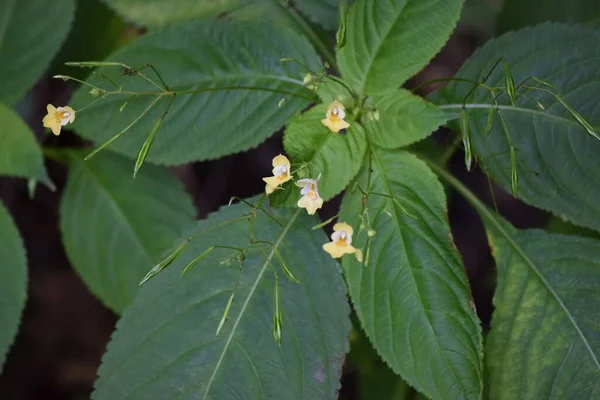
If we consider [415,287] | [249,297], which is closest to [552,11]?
[415,287]

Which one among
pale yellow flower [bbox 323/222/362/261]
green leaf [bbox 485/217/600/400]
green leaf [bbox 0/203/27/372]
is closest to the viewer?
pale yellow flower [bbox 323/222/362/261]

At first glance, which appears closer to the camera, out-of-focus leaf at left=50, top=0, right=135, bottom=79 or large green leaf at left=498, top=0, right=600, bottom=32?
large green leaf at left=498, top=0, right=600, bottom=32

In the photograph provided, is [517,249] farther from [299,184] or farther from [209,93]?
[209,93]

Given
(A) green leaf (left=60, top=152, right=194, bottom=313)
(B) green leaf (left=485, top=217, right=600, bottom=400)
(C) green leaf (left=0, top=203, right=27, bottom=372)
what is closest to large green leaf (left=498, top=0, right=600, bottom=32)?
(B) green leaf (left=485, top=217, right=600, bottom=400)

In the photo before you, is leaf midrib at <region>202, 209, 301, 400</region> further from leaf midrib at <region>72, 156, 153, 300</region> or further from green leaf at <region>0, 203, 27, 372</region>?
green leaf at <region>0, 203, 27, 372</region>

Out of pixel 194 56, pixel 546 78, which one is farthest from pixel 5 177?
pixel 546 78

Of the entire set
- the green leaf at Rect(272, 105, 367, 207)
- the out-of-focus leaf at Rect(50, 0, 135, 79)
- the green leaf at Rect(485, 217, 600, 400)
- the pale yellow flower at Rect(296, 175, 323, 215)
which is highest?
the out-of-focus leaf at Rect(50, 0, 135, 79)

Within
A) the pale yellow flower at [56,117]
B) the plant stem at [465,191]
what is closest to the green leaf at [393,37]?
the plant stem at [465,191]

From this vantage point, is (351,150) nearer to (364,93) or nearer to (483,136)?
(364,93)
